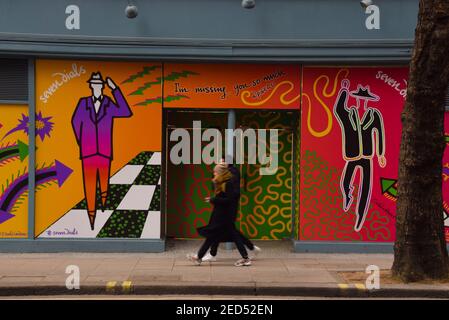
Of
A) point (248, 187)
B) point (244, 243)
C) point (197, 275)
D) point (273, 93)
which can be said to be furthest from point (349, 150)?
point (197, 275)

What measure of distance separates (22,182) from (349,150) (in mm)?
6158

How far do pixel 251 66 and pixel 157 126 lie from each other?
6.90 ft

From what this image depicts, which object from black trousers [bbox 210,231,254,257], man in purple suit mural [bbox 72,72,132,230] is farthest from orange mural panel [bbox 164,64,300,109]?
black trousers [bbox 210,231,254,257]

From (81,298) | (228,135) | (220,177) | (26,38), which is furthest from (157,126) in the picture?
(81,298)

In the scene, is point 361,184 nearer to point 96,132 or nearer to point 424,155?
point 424,155

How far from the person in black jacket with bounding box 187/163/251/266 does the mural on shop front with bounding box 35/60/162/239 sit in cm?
167

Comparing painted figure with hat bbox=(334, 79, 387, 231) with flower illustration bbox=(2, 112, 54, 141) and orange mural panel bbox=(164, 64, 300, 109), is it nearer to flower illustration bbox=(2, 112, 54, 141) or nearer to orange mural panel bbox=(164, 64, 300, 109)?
orange mural panel bbox=(164, 64, 300, 109)

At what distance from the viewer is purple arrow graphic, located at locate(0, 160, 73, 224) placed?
9.91 meters

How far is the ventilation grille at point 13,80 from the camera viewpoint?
32.3 ft

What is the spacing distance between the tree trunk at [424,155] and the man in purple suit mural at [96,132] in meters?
5.11

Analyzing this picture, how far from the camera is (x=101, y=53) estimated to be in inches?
379

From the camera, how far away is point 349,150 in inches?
396

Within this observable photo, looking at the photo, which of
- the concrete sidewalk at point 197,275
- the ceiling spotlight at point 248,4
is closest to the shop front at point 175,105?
the ceiling spotlight at point 248,4

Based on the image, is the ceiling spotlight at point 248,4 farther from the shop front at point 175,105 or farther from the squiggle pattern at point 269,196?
the squiggle pattern at point 269,196
